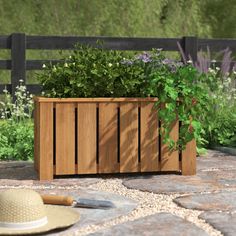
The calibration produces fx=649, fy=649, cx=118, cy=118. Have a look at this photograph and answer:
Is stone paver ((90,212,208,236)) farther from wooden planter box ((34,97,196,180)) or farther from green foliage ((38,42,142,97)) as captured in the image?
green foliage ((38,42,142,97))

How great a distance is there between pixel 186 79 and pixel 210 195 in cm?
107

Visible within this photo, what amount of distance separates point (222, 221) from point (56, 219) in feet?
2.85

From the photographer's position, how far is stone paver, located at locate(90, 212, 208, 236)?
316cm

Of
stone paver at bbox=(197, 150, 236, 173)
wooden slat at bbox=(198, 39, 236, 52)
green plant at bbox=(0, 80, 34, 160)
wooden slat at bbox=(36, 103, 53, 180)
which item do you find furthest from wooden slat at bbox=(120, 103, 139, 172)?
wooden slat at bbox=(198, 39, 236, 52)

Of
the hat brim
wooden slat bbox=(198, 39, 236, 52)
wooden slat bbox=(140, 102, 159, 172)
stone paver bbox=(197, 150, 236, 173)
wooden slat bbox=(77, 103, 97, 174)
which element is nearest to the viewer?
the hat brim

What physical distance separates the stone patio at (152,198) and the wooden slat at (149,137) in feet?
0.35

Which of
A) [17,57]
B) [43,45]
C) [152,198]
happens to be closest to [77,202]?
[152,198]

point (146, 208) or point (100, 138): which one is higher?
point (100, 138)

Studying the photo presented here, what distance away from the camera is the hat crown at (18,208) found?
3199 millimetres

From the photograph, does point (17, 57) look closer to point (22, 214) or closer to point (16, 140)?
point (16, 140)

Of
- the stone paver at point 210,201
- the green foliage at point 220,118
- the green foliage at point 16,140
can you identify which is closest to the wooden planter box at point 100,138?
the stone paver at point 210,201

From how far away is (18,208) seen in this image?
3197 millimetres

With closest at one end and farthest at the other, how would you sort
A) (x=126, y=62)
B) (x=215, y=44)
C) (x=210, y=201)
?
(x=210, y=201), (x=126, y=62), (x=215, y=44)

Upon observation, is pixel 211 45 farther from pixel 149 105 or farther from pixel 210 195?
pixel 210 195
